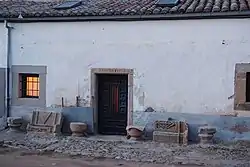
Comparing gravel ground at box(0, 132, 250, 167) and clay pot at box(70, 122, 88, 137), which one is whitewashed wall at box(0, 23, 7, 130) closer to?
gravel ground at box(0, 132, 250, 167)

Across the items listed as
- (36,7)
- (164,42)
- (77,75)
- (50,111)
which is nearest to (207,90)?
(164,42)

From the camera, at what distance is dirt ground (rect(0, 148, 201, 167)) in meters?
9.72

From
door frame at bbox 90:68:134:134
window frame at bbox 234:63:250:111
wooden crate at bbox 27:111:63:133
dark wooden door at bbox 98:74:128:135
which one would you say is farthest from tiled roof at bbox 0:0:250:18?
wooden crate at bbox 27:111:63:133

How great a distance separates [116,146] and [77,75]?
2753 millimetres

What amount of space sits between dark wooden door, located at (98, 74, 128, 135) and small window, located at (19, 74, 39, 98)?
7.09 feet

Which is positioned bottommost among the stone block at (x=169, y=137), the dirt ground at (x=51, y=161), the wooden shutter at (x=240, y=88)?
the dirt ground at (x=51, y=161)

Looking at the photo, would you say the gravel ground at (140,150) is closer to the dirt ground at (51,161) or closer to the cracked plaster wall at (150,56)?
the dirt ground at (51,161)

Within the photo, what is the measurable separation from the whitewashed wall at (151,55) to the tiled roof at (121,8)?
0.34 meters

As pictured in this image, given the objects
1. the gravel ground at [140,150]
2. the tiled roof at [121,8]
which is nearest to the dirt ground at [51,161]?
the gravel ground at [140,150]

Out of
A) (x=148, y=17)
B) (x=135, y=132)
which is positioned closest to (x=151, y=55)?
(x=148, y=17)

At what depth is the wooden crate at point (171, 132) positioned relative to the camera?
1182 cm

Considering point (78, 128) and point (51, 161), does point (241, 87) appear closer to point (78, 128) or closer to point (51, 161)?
point (78, 128)

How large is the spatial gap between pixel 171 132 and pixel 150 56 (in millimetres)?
2251

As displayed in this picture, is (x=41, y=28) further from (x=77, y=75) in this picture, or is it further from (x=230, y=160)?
(x=230, y=160)
